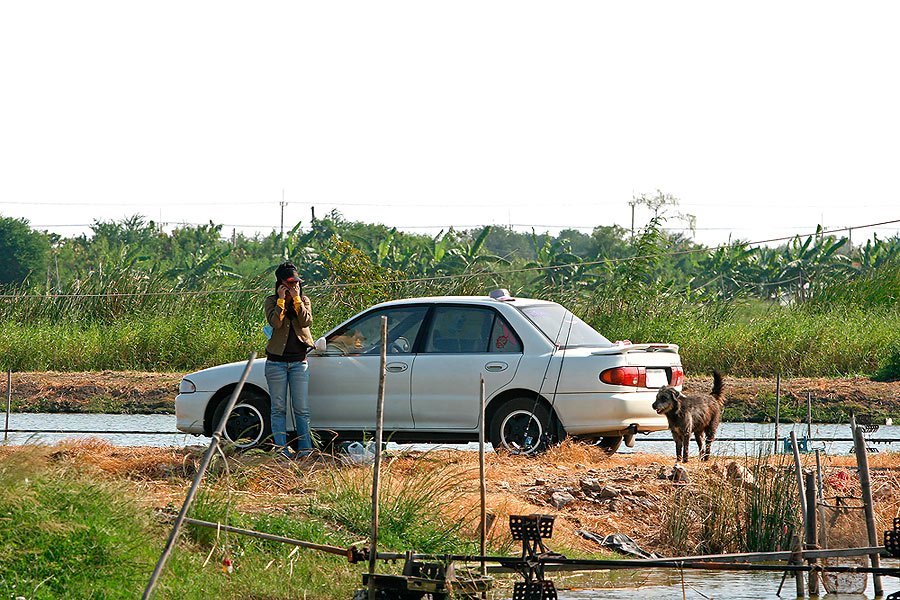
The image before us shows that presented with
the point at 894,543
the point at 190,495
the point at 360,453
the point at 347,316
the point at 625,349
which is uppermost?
the point at 625,349

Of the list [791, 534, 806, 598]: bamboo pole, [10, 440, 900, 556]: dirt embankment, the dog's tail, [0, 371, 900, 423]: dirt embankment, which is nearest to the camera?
[791, 534, 806, 598]: bamboo pole

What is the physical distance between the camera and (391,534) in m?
7.90

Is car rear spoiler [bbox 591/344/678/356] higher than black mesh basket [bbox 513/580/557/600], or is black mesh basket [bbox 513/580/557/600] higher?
car rear spoiler [bbox 591/344/678/356]

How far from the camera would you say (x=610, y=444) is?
12.0 meters

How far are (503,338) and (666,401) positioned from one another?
1598mm

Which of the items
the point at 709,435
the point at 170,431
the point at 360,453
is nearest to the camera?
the point at 360,453

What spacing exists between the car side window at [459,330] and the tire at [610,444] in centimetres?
153

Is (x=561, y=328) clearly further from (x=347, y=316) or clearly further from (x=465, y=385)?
(x=347, y=316)

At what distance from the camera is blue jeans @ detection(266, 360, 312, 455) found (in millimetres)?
10773

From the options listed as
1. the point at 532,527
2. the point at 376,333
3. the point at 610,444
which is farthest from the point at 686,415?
the point at 532,527

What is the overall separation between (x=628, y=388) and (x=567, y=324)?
0.99 meters

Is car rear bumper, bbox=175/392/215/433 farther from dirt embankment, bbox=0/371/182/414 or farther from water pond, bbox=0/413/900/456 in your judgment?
dirt embankment, bbox=0/371/182/414

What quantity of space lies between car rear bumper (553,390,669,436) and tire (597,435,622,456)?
1.96 feet

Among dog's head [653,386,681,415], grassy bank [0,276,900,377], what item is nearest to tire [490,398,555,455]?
dog's head [653,386,681,415]
